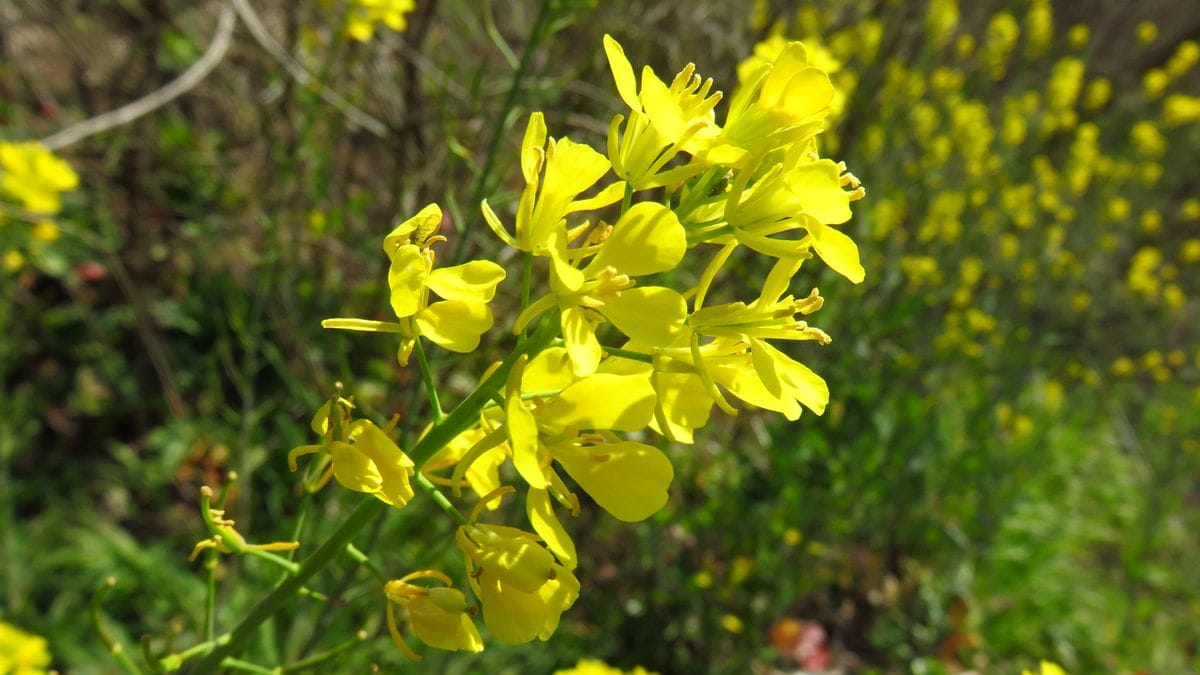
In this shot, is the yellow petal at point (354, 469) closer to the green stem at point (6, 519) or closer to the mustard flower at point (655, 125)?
the mustard flower at point (655, 125)

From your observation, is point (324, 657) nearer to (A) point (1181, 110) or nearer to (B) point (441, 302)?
(B) point (441, 302)

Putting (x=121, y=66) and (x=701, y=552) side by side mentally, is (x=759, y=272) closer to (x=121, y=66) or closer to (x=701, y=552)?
(x=701, y=552)

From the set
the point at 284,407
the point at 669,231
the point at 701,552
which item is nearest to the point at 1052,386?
the point at 701,552

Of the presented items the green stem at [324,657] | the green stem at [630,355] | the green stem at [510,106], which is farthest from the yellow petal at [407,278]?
the green stem at [510,106]

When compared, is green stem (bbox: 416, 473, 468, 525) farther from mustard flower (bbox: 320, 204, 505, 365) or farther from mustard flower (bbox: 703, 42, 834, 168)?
mustard flower (bbox: 703, 42, 834, 168)

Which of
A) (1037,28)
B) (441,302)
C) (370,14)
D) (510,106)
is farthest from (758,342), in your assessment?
(1037,28)
